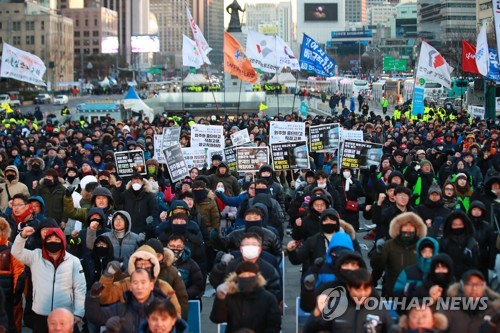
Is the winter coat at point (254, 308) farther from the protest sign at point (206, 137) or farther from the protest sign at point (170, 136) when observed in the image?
the protest sign at point (170, 136)

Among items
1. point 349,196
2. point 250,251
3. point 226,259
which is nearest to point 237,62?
point 349,196

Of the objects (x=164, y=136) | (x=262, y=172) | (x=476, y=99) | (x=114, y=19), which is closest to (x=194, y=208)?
(x=262, y=172)

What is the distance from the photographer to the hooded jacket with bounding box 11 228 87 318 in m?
8.05

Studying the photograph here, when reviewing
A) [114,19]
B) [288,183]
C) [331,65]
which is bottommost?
[288,183]

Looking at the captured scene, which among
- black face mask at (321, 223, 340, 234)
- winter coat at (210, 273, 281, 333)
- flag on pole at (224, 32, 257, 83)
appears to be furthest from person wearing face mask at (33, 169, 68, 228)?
flag on pole at (224, 32, 257, 83)

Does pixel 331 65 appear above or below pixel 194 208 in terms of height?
above

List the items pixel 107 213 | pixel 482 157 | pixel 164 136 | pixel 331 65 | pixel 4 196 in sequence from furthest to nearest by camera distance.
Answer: pixel 331 65 → pixel 164 136 → pixel 482 157 → pixel 4 196 → pixel 107 213

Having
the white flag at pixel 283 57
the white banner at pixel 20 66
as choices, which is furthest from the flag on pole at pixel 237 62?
the white banner at pixel 20 66

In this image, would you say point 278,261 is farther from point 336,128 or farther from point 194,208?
point 336,128

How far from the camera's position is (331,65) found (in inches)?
1165

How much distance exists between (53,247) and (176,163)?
754cm

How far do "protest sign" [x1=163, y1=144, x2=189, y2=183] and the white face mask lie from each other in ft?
25.9

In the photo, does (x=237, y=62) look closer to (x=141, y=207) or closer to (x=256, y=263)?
(x=141, y=207)

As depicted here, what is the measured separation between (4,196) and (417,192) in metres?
5.58
